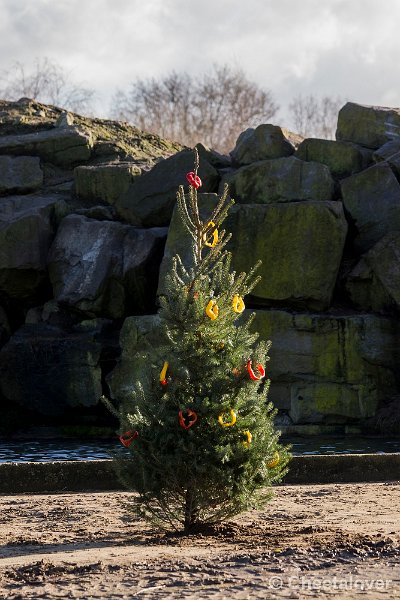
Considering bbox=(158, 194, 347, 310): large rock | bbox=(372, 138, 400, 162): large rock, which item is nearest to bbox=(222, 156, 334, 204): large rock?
bbox=(372, 138, 400, 162): large rock

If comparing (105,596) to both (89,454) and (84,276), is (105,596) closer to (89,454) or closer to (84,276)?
(89,454)

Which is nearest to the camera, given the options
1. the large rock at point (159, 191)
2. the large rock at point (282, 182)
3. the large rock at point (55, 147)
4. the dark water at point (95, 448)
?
the dark water at point (95, 448)

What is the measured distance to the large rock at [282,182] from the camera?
2206cm

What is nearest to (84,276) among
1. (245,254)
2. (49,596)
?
(245,254)

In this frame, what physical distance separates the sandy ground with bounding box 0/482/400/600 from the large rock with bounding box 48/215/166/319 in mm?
12951

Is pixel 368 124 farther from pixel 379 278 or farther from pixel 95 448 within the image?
pixel 95 448

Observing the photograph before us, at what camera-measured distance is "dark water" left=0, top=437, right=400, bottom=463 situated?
1647 cm

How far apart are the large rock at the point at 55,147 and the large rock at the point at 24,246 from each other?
3.11 m

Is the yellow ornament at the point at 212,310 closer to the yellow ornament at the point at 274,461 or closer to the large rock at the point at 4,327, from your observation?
the yellow ornament at the point at 274,461

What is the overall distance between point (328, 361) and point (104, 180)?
24.9ft

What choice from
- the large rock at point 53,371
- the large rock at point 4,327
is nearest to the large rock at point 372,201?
the large rock at point 53,371

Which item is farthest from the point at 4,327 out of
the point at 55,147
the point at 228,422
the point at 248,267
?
the point at 228,422

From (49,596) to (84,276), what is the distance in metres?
17.5

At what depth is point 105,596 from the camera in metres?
5.12
